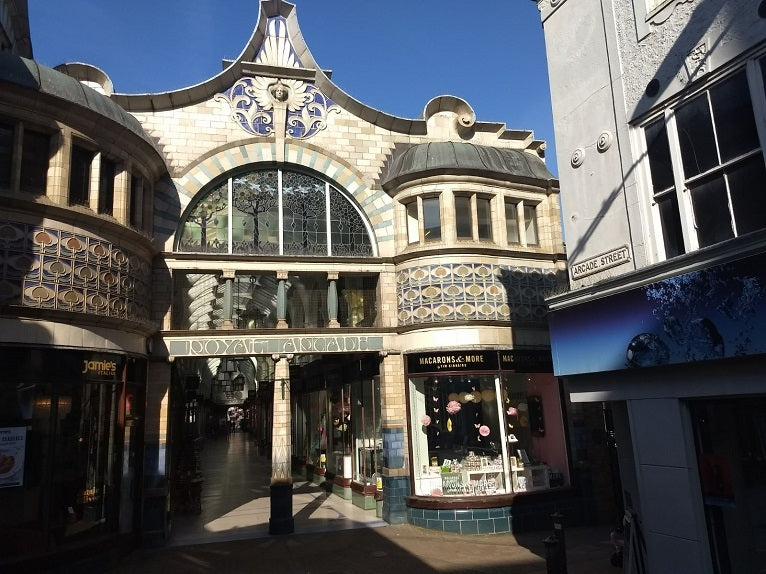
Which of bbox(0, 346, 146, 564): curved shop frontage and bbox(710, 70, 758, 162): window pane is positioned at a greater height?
bbox(710, 70, 758, 162): window pane

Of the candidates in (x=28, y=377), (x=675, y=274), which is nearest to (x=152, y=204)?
(x=28, y=377)

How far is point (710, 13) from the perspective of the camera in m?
7.11

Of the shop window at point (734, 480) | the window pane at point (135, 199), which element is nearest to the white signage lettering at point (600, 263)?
the shop window at point (734, 480)

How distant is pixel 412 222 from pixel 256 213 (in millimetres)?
4112

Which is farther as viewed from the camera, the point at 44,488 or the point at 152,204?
the point at 152,204

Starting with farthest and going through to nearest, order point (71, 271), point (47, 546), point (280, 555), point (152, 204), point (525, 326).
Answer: point (525, 326) → point (152, 204) → point (280, 555) → point (71, 271) → point (47, 546)

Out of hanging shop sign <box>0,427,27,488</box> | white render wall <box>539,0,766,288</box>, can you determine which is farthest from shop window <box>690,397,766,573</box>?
hanging shop sign <box>0,427,27,488</box>

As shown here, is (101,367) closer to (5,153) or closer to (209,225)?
(5,153)

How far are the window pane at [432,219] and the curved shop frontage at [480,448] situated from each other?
313cm

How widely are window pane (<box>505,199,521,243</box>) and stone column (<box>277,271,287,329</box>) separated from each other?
6.06m

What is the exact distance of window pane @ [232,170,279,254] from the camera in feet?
46.3

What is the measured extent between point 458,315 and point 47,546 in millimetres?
9415

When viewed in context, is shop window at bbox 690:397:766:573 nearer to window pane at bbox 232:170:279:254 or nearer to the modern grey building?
the modern grey building

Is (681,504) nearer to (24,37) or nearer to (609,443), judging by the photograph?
(609,443)
